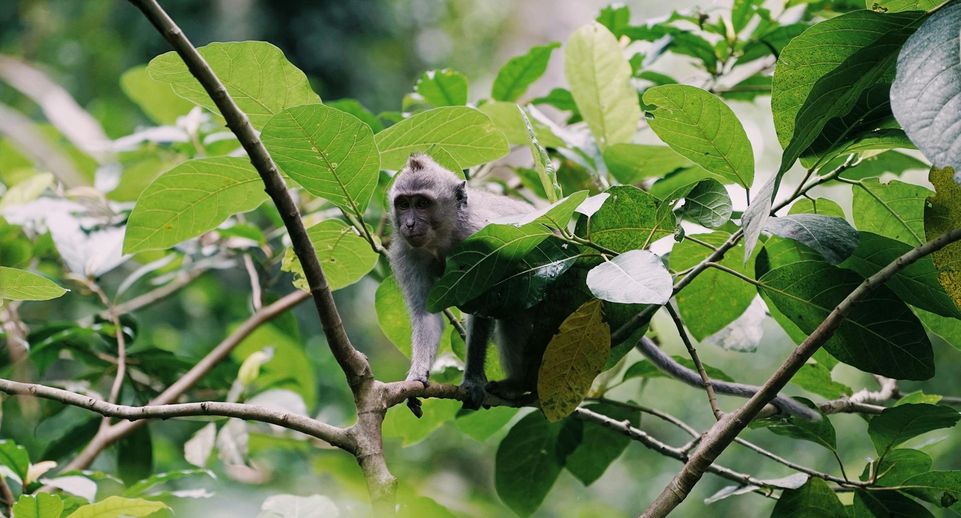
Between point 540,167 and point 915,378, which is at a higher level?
point 540,167

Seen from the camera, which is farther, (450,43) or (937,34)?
A: (450,43)

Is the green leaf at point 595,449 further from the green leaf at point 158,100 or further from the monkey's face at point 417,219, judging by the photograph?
the green leaf at point 158,100

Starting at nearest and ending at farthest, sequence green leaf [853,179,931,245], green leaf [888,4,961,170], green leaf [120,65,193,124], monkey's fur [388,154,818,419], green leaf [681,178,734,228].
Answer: green leaf [888,4,961,170]
green leaf [681,178,734,228]
green leaf [853,179,931,245]
monkey's fur [388,154,818,419]
green leaf [120,65,193,124]

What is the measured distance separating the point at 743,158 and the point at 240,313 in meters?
4.00

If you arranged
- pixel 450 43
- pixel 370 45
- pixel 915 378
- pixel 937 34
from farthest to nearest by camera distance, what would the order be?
pixel 450 43, pixel 370 45, pixel 915 378, pixel 937 34

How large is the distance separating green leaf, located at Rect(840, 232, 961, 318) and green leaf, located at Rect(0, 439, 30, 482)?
230cm

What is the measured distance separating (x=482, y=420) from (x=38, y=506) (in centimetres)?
144

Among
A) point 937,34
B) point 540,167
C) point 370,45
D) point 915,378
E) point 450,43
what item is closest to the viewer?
point 937,34

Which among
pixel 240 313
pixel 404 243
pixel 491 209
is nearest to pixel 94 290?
pixel 404 243

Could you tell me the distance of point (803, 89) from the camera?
1788 mm

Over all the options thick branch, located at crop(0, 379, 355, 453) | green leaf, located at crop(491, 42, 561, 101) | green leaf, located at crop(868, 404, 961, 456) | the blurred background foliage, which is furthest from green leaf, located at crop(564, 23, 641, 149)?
thick branch, located at crop(0, 379, 355, 453)

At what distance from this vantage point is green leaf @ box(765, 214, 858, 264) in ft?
5.74

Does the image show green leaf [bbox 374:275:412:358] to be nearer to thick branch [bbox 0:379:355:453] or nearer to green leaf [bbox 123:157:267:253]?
green leaf [bbox 123:157:267:253]

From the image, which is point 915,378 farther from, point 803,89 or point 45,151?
point 45,151
